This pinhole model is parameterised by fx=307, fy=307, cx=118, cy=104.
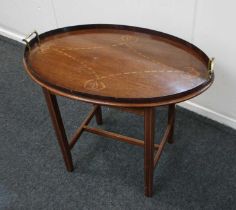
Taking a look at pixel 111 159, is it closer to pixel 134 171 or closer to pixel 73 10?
pixel 134 171

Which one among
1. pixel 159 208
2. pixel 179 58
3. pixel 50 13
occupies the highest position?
pixel 179 58

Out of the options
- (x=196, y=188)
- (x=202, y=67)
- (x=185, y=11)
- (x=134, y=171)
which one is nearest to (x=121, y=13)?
(x=185, y=11)

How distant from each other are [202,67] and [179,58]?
0.10 m

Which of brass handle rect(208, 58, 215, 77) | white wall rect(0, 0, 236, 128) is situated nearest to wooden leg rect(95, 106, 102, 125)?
white wall rect(0, 0, 236, 128)

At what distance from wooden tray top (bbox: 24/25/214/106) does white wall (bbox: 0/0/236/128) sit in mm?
257

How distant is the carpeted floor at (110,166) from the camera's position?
1.39 metres

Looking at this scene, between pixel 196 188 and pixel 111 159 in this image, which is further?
pixel 111 159

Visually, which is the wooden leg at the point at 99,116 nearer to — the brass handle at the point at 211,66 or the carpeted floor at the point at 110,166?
the carpeted floor at the point at 110,166

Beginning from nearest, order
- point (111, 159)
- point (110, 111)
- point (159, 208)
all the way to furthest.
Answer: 1. point (159, 208)
2. point (111, 159)
3. point (110, 111)

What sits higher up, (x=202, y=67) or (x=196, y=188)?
(x=202, y=67)

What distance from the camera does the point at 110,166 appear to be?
153 centimetres

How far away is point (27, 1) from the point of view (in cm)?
220

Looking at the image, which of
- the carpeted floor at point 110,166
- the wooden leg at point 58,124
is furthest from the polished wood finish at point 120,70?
the carpeted floor at point 110,166

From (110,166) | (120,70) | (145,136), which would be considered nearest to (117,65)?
(120,70)
